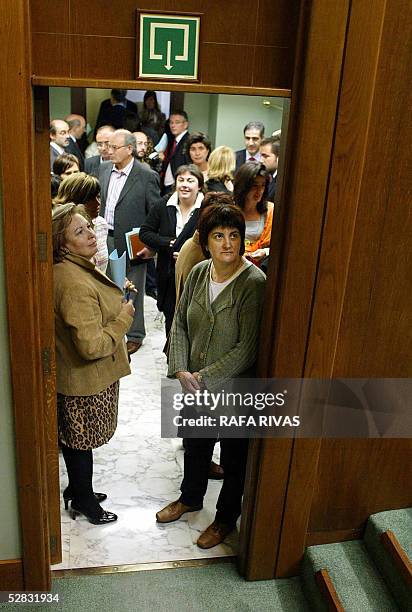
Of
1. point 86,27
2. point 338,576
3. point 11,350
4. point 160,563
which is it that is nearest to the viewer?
point 86,27

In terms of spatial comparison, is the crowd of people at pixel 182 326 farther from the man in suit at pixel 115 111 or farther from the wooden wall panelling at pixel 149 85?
the man in suit at pixel 115 111

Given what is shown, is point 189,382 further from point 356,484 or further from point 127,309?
point 356,484

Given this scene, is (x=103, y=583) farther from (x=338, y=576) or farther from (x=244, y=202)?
(x=244, y=202)

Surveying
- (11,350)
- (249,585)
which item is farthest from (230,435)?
(11,350)

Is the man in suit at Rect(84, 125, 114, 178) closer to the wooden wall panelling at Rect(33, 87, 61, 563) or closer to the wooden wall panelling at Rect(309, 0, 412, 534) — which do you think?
the wooden wall panelling at Rect(33, 87, 61, 563)

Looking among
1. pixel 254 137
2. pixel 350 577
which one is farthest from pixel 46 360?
pixel 254 137

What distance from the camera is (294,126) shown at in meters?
2.06

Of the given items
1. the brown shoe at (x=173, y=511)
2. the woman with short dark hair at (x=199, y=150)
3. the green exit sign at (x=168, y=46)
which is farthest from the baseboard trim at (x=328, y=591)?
the woman with short dark hair at (x=199, y=150)

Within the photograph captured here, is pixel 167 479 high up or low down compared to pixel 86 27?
down

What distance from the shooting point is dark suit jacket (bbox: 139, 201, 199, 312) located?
155 inches

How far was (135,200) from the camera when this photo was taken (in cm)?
446

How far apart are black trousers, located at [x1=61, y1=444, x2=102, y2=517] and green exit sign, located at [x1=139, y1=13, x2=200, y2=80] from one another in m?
1.53

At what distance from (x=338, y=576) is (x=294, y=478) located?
1.31 feet

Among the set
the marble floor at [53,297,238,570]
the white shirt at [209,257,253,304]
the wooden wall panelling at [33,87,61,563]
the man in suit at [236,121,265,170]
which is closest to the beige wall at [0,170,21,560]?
the wooden wall panelling at [33,87,61,563]
